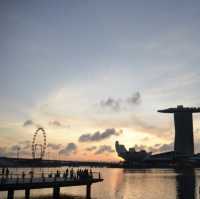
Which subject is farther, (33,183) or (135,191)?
(135,191)

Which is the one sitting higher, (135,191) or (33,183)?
(33,183)

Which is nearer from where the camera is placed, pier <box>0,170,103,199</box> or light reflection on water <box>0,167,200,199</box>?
pier <box>0,170,103,199</box>

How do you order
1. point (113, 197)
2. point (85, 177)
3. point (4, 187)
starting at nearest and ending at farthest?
point (4, 187)
point (85, 177)
point (113, 197)

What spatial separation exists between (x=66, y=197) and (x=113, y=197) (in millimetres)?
9205

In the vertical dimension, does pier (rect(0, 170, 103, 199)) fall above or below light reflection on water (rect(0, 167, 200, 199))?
above

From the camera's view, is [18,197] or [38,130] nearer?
[18,197]

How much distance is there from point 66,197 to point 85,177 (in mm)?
7751

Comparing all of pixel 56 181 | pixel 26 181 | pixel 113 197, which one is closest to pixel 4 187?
pixel 26 181

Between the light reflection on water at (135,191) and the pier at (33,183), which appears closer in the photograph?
the pier at (33,183)

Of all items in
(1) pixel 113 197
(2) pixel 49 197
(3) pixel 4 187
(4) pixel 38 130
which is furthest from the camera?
(4) pixel 38 130

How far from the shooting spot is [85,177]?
5866cm

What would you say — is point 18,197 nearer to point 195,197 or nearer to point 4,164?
point 195,197

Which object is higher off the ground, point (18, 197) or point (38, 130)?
point (38, 130)

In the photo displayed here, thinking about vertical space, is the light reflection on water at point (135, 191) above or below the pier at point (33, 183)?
below
